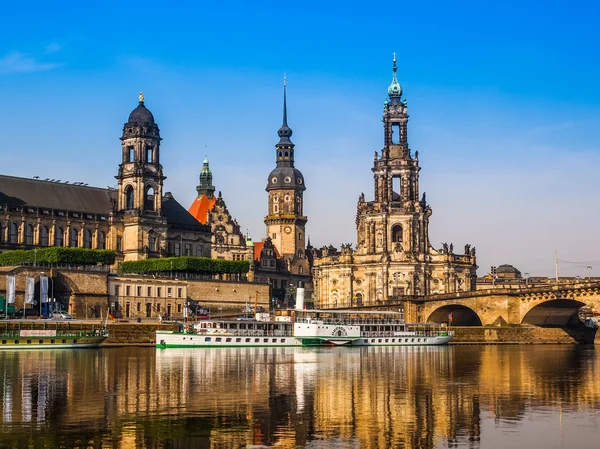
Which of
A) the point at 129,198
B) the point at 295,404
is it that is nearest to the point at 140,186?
the point at 129,198

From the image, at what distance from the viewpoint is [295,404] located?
133ft

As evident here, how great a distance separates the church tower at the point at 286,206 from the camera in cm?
17325

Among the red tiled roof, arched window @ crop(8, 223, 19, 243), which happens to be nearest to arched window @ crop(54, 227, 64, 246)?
arched window @ crop(8, 223, 19, 243)

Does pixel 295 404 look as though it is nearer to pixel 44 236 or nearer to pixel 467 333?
pixel 467 333

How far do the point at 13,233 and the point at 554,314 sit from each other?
210 feet

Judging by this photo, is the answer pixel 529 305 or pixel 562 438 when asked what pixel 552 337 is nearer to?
pixel 529 305

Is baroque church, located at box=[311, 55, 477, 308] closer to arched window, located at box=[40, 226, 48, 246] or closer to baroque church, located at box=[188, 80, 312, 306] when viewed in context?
baroque church, located at box=[188, 80, 312, 306]

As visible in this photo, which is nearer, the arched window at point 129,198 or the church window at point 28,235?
the church window at point 28,235

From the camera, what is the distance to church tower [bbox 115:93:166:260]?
125 meters

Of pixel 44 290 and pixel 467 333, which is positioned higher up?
pixel 44 290

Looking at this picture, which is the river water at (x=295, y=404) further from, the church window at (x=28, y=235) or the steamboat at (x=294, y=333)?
the church window at (x=28, y=235)

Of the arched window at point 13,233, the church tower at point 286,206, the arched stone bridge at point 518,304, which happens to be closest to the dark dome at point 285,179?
the church tower at point 286,206

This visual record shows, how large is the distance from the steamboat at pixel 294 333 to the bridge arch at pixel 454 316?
606 inches

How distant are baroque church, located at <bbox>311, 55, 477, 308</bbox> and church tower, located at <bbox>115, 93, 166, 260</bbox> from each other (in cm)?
3121
